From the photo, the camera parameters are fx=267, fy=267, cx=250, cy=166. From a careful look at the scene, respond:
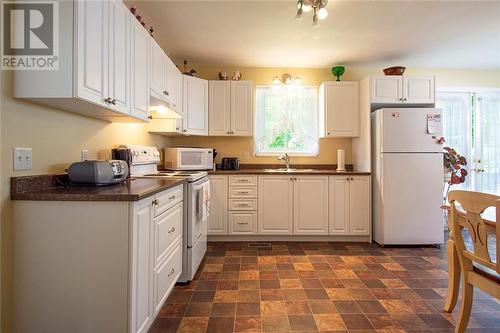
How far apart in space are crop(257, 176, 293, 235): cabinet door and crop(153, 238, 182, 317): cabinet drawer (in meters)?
1.48

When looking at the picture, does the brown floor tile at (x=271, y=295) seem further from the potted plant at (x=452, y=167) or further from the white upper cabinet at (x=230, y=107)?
the potted plant at (x=452, y=167)

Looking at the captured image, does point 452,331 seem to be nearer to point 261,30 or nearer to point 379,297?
point 379,297

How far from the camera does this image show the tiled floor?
5.76ft

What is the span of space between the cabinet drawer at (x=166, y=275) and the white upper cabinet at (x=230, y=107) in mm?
1948

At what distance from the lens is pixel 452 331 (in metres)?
1.67

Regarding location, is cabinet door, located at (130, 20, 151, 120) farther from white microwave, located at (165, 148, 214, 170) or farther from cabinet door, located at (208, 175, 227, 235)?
cabinet door, located at (208, 175, 227, 235)

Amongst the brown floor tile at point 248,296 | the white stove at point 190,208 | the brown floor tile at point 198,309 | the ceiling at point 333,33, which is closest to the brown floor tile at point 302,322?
the brown floor tile at point 248,296

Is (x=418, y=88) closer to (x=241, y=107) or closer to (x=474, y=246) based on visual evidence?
(x=241, y=107)

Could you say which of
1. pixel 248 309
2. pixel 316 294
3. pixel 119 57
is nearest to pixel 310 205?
pixel 316 294

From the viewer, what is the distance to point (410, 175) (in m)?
3.23

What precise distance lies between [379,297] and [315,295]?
496 mm

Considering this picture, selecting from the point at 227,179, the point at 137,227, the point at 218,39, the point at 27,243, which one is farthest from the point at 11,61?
the point at 227,179

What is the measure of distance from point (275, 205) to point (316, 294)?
1.45m

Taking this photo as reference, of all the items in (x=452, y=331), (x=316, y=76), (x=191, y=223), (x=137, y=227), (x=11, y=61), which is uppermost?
(x=316, y=76)
